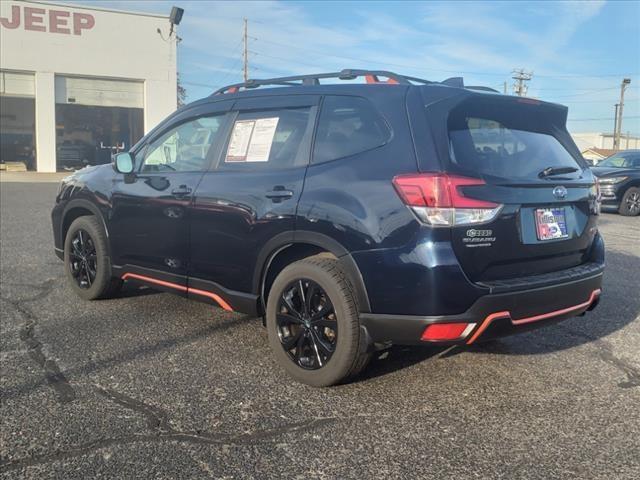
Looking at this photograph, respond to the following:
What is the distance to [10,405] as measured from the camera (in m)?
3.21

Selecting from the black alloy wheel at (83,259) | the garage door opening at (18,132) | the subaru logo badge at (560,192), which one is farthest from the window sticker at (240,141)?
the garage door opening at (18,132)

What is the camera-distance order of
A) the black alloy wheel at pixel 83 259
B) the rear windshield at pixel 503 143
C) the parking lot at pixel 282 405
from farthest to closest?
the black alloy wheel at pixel 83 259, the rear windshield at pixel 503 143, the parking lot at pixel 282 405

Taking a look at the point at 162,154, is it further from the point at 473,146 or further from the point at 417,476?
the point at 417,476

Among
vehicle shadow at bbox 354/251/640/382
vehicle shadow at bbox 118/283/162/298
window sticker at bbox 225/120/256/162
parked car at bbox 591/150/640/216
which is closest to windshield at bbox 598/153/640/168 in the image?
parked car at bbox 591/150/640/216

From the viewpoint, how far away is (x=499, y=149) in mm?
3398

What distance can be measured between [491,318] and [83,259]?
12.4 feet

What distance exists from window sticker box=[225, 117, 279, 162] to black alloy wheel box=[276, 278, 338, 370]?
0.94 m

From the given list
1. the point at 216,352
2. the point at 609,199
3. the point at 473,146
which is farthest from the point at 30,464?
the point at 609,199

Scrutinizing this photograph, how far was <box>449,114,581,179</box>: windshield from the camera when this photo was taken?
3.22m

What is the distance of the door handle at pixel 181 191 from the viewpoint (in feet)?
14.1

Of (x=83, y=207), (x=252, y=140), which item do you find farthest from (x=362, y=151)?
(x=83, y=207)

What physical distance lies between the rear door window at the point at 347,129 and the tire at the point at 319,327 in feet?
2.15

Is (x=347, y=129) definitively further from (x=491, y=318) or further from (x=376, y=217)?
(x=491, y=318)

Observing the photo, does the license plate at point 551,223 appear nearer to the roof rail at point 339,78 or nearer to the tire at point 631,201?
the roof rail at point 339,78
